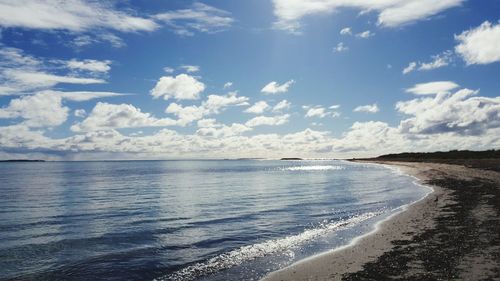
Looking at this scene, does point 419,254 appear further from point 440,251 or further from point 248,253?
point 248,253

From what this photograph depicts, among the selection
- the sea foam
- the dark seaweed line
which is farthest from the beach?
the sea foam

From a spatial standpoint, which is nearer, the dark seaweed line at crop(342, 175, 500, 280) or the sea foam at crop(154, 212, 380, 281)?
the dark seaweed line at crop(342, 175, 500, 280)

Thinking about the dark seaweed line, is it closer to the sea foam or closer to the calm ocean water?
the calm ocean water

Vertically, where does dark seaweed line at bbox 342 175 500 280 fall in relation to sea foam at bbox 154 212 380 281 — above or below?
above

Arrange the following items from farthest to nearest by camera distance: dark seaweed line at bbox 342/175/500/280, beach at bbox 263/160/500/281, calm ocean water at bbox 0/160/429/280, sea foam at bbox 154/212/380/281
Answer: calm ocean water at bbox 0/160/429/280 < sea foam at bbox 154/212/380/281 < beach at bbox 263/160/500/281 < dark seaweed line at bbox 342/175/500/280

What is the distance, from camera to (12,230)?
2498 cm

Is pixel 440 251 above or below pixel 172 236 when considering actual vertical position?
above

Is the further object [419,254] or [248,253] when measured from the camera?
[248,253]

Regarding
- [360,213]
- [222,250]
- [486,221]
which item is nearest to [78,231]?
[222,250]

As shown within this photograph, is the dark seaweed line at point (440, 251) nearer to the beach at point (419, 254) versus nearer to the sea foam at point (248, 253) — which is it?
the beach at point (419, 254)

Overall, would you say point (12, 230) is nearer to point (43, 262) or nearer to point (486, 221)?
point (43, 262)

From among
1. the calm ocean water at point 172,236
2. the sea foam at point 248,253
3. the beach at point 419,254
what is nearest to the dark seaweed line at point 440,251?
the beach at point 419,254

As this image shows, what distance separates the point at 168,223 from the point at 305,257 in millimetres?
12625

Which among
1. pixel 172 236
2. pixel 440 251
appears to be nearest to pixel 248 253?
pixel 172 236
